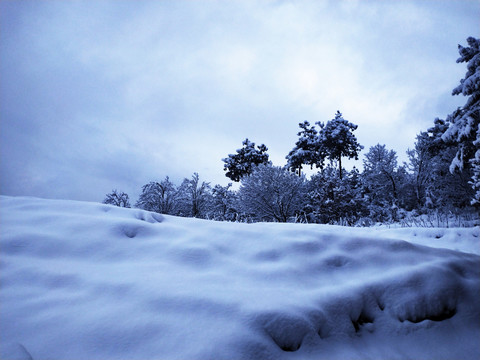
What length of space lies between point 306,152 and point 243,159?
9493mm

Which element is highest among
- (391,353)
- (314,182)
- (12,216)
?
(314,182)

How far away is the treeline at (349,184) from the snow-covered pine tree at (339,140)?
0.11 m

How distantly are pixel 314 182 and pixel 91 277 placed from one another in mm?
21245

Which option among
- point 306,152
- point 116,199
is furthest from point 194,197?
point 306,152

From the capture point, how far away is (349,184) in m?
22.9

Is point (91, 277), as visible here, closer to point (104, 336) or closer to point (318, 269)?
point (104, 336)

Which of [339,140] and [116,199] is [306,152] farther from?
[116,199]

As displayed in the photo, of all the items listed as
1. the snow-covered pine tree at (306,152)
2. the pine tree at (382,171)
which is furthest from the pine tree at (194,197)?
the pine tree at (382,171)

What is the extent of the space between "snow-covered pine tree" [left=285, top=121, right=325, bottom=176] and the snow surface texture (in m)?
29.3

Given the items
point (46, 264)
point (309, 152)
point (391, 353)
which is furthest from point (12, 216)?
point (309, 152)

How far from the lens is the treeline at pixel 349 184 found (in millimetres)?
12734

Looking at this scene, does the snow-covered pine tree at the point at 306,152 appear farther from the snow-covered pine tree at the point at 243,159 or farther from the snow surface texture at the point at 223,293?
the snow surface texture at the point at 223,293

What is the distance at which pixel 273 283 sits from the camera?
5.35 feet

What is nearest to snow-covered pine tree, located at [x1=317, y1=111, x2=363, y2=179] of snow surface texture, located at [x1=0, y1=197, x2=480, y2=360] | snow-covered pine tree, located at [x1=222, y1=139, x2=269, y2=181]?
snow-covered pine tree, located at [x1=222, y1=139, x2=269, y2=181]
